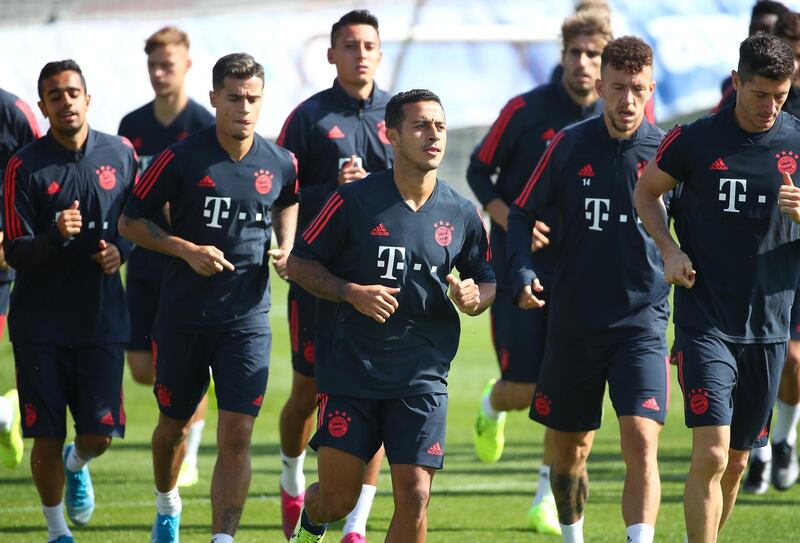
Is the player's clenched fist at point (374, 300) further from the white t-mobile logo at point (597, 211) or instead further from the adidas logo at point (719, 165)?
the adidas logo at point (719, 165)

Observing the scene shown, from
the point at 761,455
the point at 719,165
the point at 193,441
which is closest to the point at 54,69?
the point at 193,441

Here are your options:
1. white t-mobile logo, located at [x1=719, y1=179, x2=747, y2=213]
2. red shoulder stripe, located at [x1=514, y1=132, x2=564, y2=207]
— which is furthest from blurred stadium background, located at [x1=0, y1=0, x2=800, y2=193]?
white t-mobile logo, located at [x1=719, y1=179, x2=747, y2=213]

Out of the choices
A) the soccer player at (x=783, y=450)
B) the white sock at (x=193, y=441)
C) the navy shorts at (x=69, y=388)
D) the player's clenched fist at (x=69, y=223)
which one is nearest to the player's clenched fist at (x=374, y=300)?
the player's clenched fist at (x=69, y=223)

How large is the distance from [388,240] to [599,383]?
5.02 ft

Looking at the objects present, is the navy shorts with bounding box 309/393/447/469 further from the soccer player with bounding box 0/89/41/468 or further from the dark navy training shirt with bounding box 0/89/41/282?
the dark navy training shirt with bounding box 0/89/41/282

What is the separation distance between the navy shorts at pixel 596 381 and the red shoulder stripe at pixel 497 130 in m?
1.90

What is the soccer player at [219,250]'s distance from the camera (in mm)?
7480

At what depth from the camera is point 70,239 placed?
7848 millimetres

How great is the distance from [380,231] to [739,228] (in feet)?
5.45

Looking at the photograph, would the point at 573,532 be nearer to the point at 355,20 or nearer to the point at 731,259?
the point at 731,259

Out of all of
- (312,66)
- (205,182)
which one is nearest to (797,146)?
(205,182)

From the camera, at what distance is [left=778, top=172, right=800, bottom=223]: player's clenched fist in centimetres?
633

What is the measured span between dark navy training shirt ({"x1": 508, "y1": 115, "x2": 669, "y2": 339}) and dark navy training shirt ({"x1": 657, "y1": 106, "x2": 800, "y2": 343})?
513 millimetres

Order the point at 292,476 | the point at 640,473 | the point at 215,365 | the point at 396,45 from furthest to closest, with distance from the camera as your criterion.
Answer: the point at 396,45, the point at 292,476, the point at 215,365, the point at 640,473
